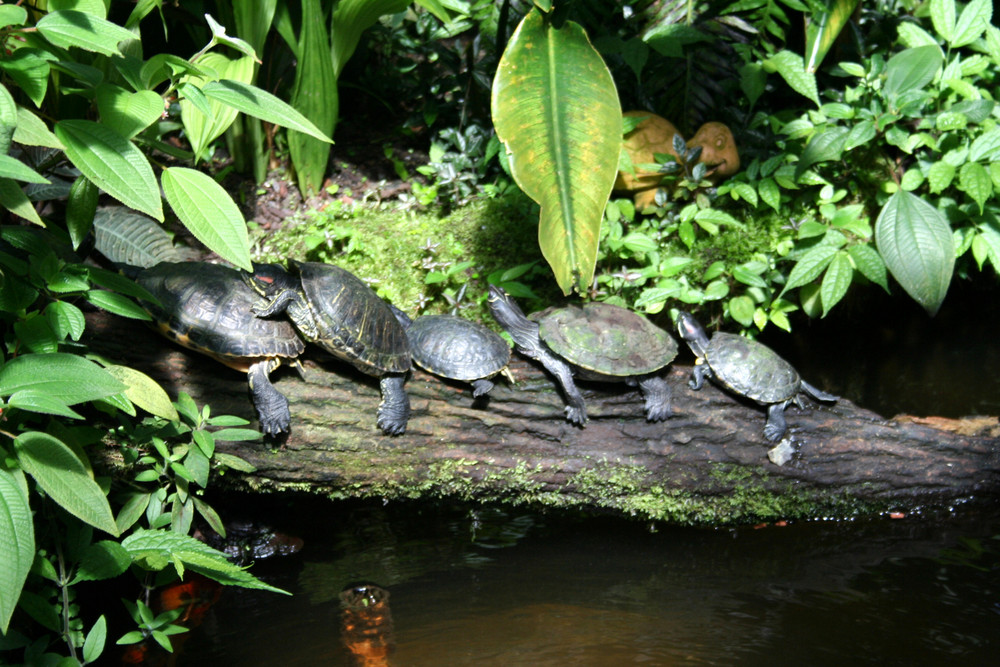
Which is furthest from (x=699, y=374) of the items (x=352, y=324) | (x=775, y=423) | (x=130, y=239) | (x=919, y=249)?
(x=130, y=239)

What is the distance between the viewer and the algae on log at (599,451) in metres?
2.99

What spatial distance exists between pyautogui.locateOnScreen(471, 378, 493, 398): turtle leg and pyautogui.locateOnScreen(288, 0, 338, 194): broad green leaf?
1.95 m

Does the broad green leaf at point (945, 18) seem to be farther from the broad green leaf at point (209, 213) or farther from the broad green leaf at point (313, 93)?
the broad green leaf at point (209, 213)

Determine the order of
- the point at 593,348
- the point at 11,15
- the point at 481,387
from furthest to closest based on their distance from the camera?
the point at 593,348 → the point at 481,387 → the point at 11,15

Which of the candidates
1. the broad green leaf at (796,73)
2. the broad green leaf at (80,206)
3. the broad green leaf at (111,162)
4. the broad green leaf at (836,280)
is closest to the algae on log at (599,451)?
the broad green leaf at (836,280)

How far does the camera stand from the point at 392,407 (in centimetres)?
299

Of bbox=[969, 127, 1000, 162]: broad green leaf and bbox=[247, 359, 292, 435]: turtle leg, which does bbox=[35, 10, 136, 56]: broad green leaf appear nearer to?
bbox=[247, 359, 292, 435]: turtle leg

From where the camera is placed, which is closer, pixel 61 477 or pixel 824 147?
pixel 61 477

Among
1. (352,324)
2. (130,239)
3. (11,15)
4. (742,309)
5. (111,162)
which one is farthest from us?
(742,309)

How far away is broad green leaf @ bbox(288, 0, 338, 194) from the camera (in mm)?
3723

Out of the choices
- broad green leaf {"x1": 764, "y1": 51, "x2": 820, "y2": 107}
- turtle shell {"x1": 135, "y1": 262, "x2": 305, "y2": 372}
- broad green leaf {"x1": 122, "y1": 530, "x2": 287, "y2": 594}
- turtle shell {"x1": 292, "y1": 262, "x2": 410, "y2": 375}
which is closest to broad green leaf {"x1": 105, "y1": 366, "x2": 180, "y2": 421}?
broad green leaf {"x1": 122, "y1": 530, "x2": 287, "y2": 594}

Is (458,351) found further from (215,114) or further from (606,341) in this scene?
(215,114)

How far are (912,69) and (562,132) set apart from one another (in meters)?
2.37

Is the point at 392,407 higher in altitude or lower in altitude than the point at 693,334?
lower
